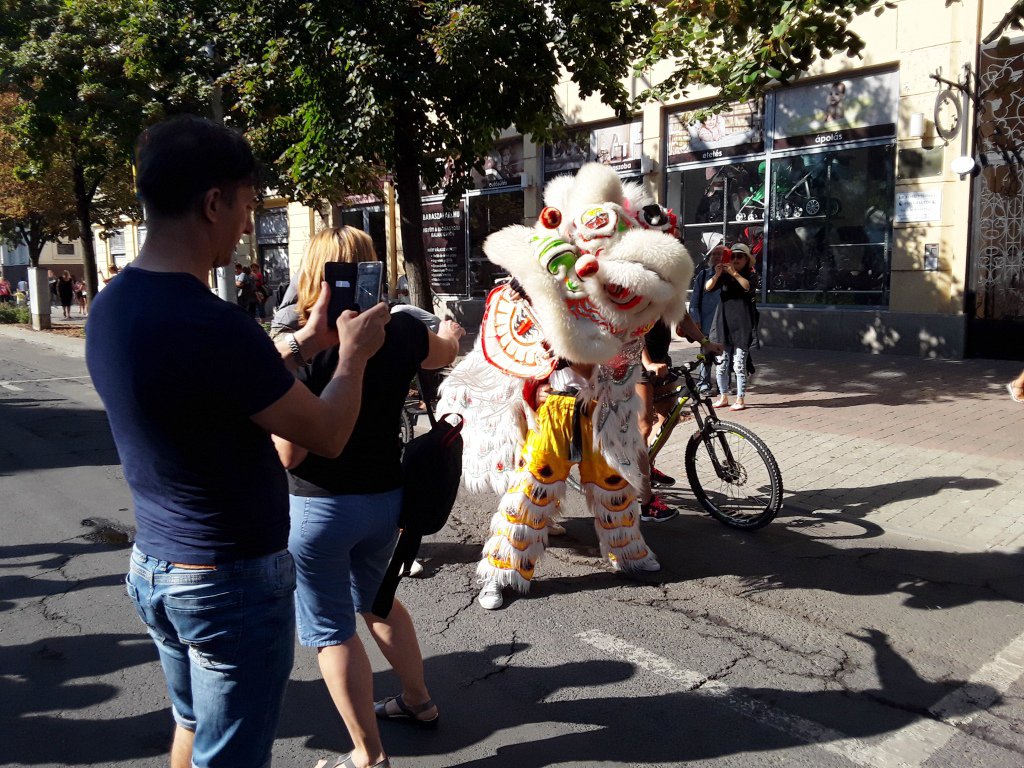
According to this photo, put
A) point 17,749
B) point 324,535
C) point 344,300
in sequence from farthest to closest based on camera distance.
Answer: point 17,749 < point 324,535 < point 344,300

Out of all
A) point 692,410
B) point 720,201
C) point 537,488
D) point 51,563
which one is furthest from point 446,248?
point 537,488

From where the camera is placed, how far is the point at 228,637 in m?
1.80

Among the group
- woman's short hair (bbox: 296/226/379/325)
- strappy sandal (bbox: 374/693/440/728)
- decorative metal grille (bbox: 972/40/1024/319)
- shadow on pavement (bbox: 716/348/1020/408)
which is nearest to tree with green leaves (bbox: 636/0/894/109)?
woman's short hair (bbox: 296/226/379/325)

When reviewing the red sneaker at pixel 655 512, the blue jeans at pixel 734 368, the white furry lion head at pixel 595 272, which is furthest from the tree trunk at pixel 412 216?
the white furry lion head at pixel 595 272

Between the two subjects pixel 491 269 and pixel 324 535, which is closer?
pixel 324 535

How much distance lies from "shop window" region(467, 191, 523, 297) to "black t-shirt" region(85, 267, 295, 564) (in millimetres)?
16582

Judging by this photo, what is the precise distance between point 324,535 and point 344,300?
729 mm

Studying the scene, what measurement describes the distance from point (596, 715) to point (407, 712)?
707mm

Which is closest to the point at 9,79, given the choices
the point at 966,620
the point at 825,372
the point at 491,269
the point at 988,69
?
the point at 491,269

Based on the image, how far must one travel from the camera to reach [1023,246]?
11031mm

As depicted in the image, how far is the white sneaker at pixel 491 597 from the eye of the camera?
4113 mm

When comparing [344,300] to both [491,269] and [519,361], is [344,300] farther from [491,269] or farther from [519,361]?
[491,269]

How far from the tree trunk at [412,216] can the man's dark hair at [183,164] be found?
764 cm

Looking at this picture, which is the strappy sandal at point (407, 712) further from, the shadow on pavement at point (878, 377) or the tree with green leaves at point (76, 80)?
the tree with green leaves at point (76, 80)
